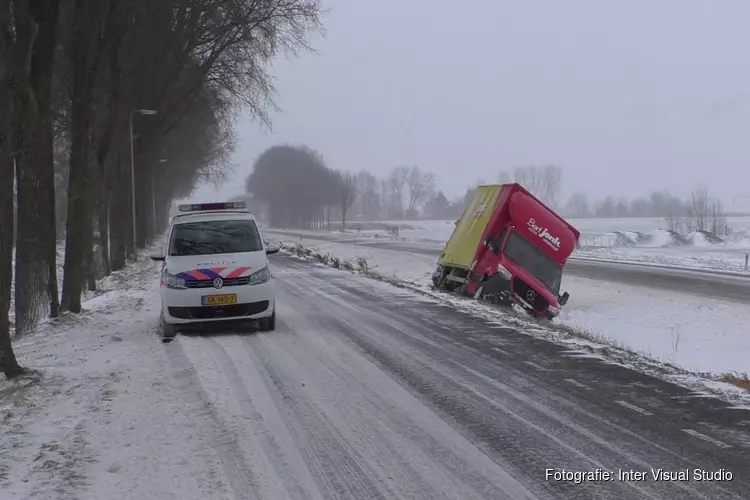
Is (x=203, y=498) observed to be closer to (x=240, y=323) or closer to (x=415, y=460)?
(x=415, y=460)

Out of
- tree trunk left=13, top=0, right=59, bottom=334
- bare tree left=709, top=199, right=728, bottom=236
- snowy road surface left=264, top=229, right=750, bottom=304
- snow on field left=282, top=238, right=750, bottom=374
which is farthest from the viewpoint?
bare tree left=709, top=199, right=728, bottom=236

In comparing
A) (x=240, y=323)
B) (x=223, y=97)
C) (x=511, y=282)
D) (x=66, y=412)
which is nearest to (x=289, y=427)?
Answer: (x=66, y=412)

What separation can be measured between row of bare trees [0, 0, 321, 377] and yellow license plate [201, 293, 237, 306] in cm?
Answer: 263

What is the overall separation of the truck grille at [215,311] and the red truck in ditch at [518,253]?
7.81m

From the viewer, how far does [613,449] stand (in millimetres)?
5590

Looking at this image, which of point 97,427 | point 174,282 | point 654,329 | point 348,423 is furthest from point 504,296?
point 97,427

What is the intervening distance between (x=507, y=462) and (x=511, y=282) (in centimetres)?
1200

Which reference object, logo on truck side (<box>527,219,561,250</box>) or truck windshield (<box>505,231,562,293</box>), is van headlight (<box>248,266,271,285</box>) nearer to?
truck windshield (<box>505,231,562,293</box>)

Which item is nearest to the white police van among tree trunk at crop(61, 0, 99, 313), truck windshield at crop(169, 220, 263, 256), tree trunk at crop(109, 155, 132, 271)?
truck windshield at crop(169, 220, 263, 256)

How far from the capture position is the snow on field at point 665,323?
1323 centimetres

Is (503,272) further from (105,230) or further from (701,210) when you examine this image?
(701,210)

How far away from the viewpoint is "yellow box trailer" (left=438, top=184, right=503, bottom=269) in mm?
18047

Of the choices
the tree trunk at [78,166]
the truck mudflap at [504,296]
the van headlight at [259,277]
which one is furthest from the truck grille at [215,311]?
the truck mudflap at [504,296]

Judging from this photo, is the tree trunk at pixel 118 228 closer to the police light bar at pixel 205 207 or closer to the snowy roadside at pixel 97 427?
the police light bar at pixel 205 207
